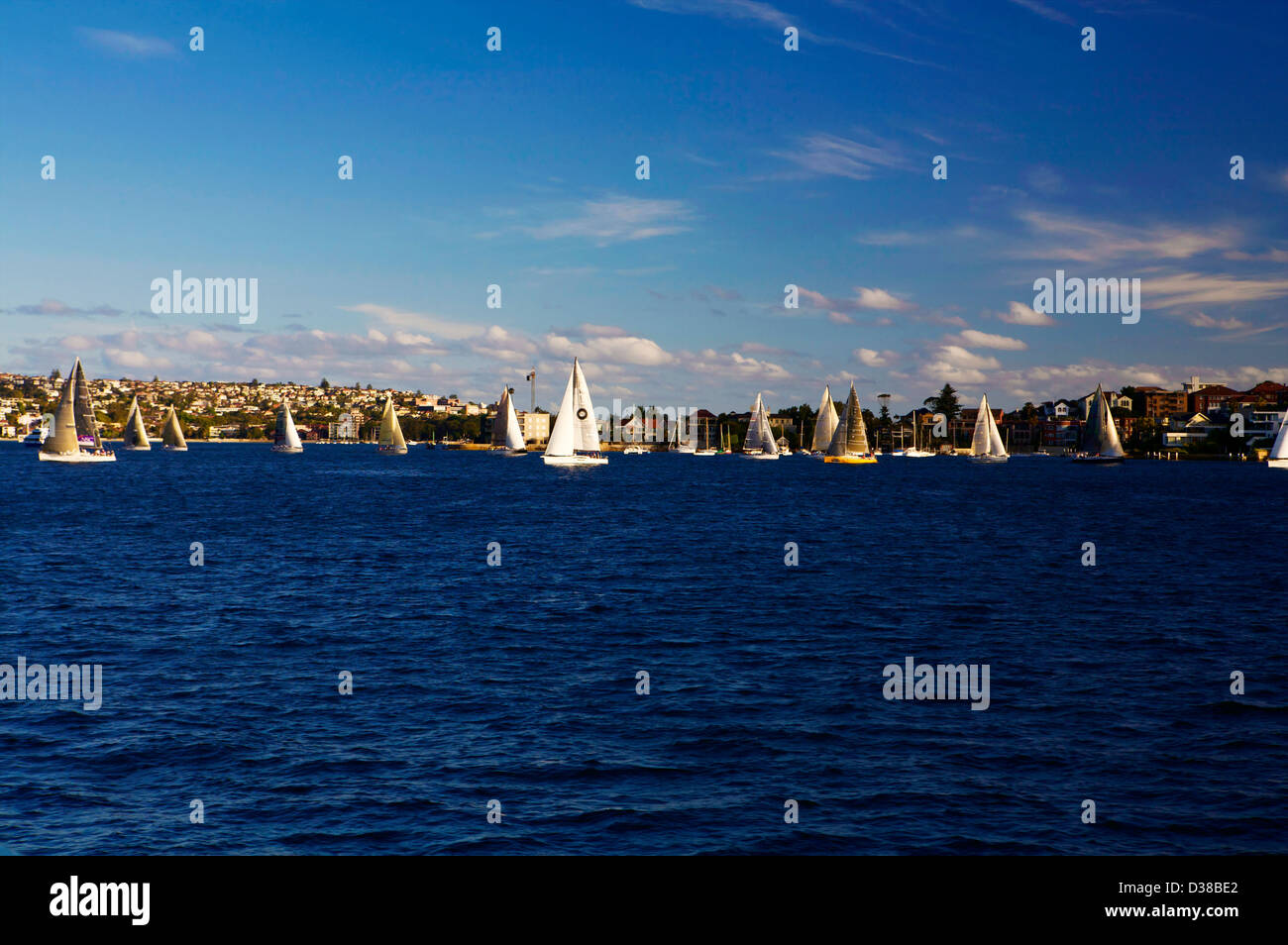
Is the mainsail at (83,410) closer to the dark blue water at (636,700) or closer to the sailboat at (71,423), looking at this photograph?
the sailboat at (71,423)

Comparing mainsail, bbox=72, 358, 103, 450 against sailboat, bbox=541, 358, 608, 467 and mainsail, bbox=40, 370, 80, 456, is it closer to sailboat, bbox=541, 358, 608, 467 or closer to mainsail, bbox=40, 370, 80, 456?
mainsail, bbox=40, 370, 80, 456

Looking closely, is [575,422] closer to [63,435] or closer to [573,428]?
[573,428]

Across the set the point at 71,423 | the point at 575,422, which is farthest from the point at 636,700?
the point at 71,423

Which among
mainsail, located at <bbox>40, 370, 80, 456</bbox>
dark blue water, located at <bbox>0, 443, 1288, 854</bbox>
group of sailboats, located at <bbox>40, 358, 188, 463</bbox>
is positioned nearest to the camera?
dark blue water, located at <bbox>0, 443, 1288, 854</bbox>

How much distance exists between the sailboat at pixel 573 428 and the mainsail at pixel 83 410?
239 ft

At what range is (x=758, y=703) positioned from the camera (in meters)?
28.2

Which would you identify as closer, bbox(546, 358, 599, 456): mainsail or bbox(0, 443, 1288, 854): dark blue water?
bbox(0, 443, 1288, 854): dark blue water

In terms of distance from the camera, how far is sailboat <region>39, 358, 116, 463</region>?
15288cm

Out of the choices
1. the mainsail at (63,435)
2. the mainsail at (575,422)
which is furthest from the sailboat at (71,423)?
the mainsail at (575,422)

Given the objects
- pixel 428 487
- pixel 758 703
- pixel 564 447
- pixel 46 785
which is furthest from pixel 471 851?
pixel 564 447

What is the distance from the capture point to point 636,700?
2839 centimetres

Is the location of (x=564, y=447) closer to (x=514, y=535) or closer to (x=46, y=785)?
(x=514, y=535)

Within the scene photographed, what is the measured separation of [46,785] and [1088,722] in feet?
82.5

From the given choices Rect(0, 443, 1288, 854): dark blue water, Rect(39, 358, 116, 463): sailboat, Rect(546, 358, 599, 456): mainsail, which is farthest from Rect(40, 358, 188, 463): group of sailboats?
Rect(0, 443, 1288, 854): dark blue water
